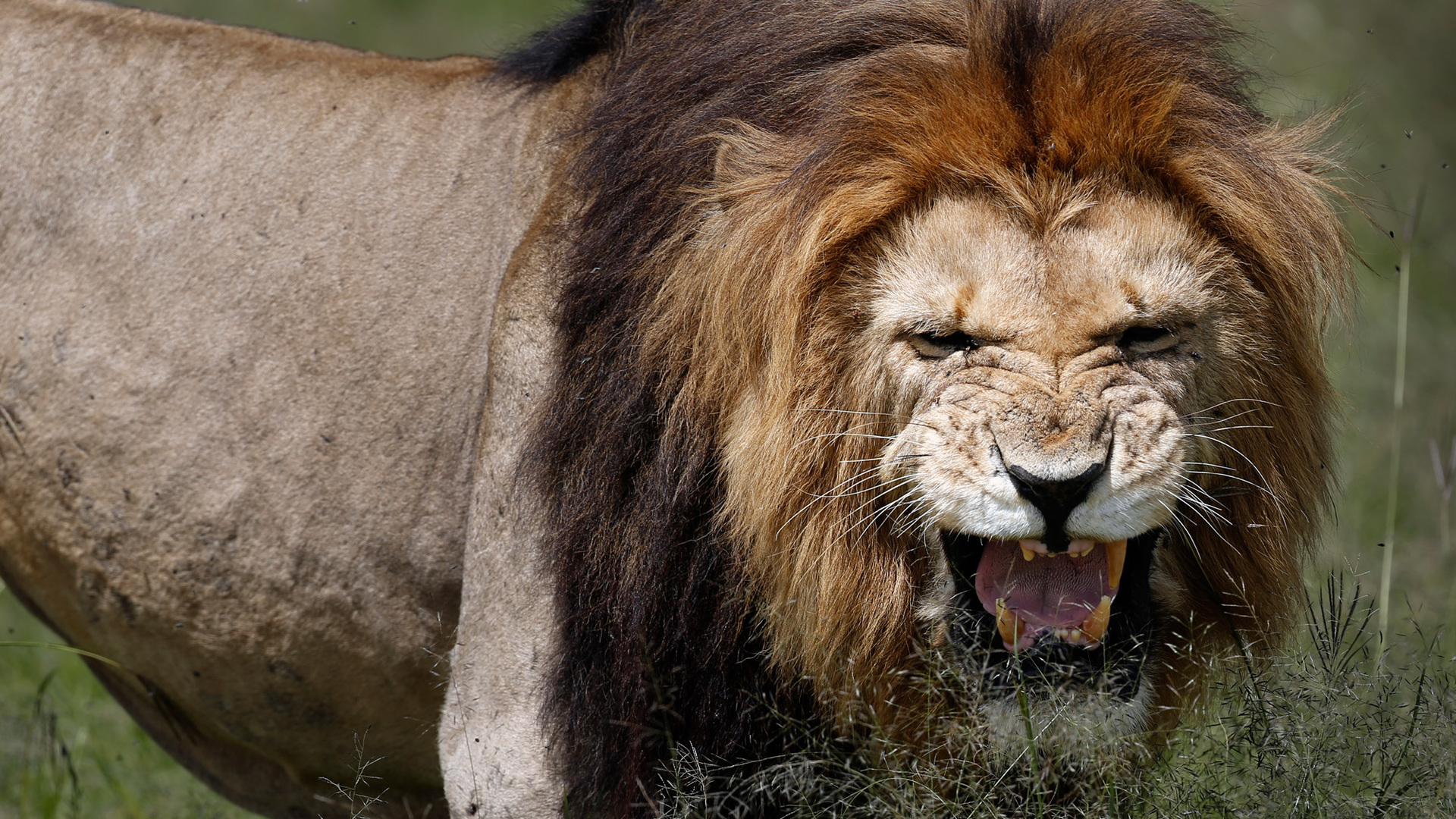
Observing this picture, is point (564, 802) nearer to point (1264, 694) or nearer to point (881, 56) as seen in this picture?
point (1264, 694)

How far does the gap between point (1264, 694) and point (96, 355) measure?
104 inches

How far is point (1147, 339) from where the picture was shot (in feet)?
7.65

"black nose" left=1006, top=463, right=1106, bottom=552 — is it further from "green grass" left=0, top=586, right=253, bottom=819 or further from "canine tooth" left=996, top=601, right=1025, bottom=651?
"green grass" left=0, top=586, right=253, bottom=819

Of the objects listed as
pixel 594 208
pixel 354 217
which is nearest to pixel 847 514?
pixel 594 208

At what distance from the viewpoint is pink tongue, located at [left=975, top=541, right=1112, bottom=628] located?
2463 mm

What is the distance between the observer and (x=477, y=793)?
2787 mm

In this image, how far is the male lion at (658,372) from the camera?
2336mm

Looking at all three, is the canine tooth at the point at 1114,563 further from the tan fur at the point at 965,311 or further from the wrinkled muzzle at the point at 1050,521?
the tan fur at the point at 965,311

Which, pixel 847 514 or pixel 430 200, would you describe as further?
pixel 430 200

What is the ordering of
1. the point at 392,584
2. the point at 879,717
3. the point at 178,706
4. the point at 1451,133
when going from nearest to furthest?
the point at 879,717
the point at 392,584
the point at 178,706
the point at 1451,133

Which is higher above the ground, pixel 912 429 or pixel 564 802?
pixel 912 429

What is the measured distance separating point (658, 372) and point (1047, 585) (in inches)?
31.6

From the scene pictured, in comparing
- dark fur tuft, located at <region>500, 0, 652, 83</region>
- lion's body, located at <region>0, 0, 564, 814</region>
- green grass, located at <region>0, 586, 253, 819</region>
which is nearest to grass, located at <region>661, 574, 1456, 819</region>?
lion's body, located at <region>0, 0, 564, 814</region>

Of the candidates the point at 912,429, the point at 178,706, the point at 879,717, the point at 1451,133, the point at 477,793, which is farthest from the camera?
the point at 1451,133
